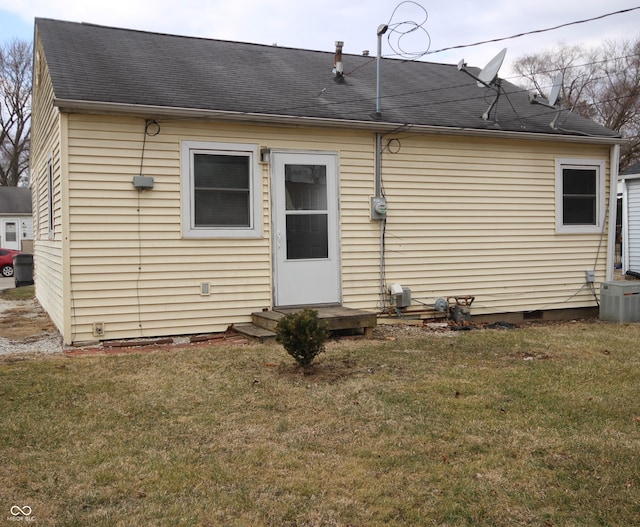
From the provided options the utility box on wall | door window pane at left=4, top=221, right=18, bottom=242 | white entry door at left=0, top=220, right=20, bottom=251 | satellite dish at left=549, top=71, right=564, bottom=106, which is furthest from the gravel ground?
door window pane at left=4, top=221, right=18, bottom=242

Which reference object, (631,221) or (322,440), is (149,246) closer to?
(322,440)

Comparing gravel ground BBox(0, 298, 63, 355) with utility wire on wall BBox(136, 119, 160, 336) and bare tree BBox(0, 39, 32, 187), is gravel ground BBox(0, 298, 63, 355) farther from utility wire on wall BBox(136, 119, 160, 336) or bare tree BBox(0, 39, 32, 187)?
bare tree BBox(0, 39, 32, 187)

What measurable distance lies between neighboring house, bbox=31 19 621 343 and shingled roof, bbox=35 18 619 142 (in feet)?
0.14

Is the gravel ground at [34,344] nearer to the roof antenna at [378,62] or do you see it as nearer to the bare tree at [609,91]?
the roof antenna at [378,62]

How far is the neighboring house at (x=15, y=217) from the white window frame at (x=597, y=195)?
32.8 meters

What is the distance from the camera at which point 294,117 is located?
26.3 ft

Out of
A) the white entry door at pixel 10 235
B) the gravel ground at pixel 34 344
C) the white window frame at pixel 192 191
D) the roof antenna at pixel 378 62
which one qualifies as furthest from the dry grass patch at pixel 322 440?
the white entry door at pixel 10 235

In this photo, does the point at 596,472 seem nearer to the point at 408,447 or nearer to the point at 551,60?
the point at 408,447

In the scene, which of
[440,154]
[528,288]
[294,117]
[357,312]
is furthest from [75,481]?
[528,288]

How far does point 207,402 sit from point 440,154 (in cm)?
572

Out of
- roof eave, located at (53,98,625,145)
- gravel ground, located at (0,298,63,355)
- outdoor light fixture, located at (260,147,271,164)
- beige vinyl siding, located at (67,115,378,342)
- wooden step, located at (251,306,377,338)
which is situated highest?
roof eave, located at (53,98,625,145)

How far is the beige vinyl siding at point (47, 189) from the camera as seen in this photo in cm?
786

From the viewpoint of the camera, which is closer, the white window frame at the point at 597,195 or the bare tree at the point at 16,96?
the white window frame at the point at 597,195

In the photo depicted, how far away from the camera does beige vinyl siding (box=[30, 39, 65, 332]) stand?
25.8 ft
